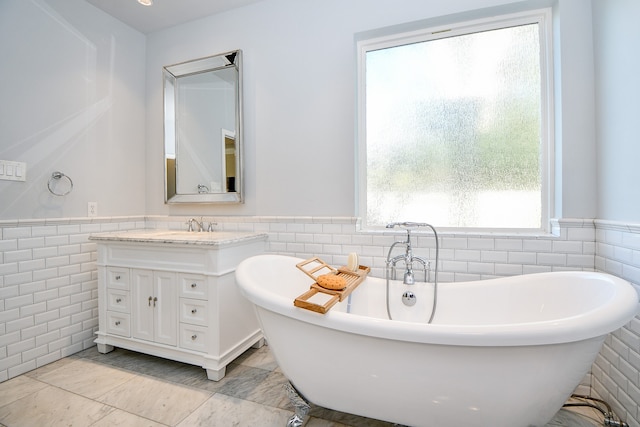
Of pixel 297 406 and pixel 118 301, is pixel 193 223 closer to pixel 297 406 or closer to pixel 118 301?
pixel 118 301

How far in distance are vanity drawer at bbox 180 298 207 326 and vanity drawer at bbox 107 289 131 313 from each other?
47 cm

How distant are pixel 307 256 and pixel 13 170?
1.93 m

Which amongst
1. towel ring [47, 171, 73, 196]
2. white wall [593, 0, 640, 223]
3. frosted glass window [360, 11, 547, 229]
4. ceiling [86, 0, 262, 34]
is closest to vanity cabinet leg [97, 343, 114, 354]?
towel ring [47, 171, 73, 196]

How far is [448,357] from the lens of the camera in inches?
39.4

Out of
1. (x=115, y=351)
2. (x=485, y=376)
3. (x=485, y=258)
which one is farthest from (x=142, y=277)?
(x=485, y=258)

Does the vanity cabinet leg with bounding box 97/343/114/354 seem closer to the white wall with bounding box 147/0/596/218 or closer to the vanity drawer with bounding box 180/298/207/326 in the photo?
the vanity drawer with bounding box 180/298/207/326

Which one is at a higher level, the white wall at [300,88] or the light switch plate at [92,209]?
the white wall at [300,88]

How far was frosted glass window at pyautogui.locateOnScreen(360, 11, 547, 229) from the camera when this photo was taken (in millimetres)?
1852

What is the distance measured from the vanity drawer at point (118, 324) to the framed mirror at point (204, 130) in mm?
978

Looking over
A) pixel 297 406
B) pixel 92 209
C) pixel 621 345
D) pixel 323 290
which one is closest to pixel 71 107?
pixel 92 209

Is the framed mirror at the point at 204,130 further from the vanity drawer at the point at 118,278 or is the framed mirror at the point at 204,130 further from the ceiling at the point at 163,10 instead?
the vanity drawer at the point at 118,278

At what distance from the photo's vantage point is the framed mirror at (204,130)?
2.39 metres

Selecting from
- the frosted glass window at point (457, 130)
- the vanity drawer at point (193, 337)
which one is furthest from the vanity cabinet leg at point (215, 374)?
the frosted glass window at point (457, 130)

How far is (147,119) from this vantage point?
9.00 ft
